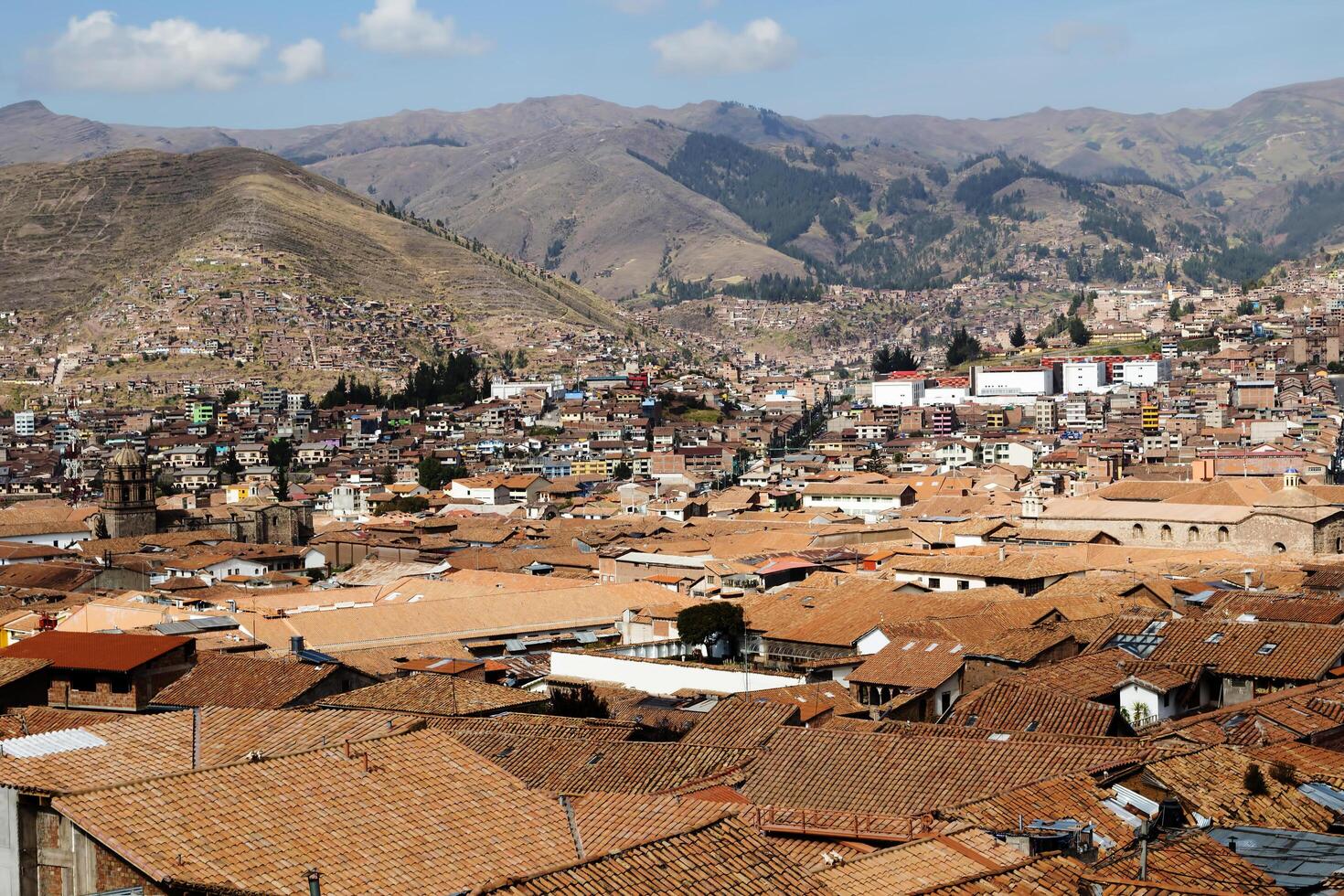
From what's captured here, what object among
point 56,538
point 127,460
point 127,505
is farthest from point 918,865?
point 127,460

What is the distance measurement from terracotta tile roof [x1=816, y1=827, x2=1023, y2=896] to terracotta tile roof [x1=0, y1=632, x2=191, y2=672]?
48.4ft

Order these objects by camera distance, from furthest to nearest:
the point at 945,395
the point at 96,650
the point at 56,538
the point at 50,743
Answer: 1. the point at 945,395
2. the point at 56,538
3. the point at 96,650
4. the point at 50,743

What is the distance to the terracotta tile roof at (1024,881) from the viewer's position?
10.9 m

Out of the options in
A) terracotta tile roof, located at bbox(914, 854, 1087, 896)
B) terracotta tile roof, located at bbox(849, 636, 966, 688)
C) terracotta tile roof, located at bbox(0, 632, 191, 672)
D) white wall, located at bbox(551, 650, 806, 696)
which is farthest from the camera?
white wall, located at bbox(551, 650, 806, 696)

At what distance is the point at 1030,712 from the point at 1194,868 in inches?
384

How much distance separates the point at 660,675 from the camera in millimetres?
30812

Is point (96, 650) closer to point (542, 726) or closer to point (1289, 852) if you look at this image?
point (542, 726)

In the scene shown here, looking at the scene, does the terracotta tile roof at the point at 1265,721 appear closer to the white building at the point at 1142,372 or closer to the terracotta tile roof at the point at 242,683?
the terracotta tile roof at the point at 242,683

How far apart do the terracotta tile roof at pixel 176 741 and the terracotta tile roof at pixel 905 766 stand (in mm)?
3503

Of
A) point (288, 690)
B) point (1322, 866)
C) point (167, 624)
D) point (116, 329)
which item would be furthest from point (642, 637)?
point (116, 329)

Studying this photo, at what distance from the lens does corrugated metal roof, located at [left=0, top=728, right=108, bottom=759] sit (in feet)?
41.8

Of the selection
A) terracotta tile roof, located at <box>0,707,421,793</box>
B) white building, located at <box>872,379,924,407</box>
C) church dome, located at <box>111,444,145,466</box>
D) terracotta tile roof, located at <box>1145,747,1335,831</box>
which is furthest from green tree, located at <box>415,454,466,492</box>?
terracotta tile roof, located at <box>1145,747,1335,831</box>

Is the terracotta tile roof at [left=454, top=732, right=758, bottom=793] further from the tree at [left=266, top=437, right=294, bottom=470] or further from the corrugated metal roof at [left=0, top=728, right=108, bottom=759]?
the tree at [left=266, top=437, right=294, bottom=470]

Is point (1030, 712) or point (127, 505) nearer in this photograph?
point (1030, 712)
